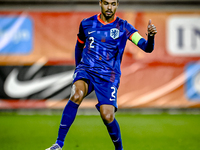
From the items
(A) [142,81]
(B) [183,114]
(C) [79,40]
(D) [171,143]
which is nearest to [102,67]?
(C) [79,40]

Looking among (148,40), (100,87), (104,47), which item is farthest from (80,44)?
(148,40)

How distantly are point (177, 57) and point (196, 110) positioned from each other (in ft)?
4.99

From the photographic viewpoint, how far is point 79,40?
3732mm

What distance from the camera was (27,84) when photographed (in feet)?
26.3

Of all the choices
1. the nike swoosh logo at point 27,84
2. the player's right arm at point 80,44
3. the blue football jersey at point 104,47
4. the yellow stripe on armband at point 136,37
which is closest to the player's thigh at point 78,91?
the blue football jersey at point 104,47

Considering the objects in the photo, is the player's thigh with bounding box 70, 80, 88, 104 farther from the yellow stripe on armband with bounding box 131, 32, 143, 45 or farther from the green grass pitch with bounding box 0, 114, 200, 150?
the green grass pitch with bounding box 0, 114, 200, 150

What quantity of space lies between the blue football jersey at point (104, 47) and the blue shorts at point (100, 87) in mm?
46

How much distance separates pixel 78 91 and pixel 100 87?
26cm

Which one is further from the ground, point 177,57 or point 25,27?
point 25,27

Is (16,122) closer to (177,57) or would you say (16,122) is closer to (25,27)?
(25,27)

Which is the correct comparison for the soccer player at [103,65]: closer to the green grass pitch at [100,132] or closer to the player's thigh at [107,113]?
the player's thigh at [107,113]

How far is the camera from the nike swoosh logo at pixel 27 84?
26.3 feet

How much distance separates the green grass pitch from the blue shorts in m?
1.14

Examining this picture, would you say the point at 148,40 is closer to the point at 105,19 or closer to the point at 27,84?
the point at 105,19
